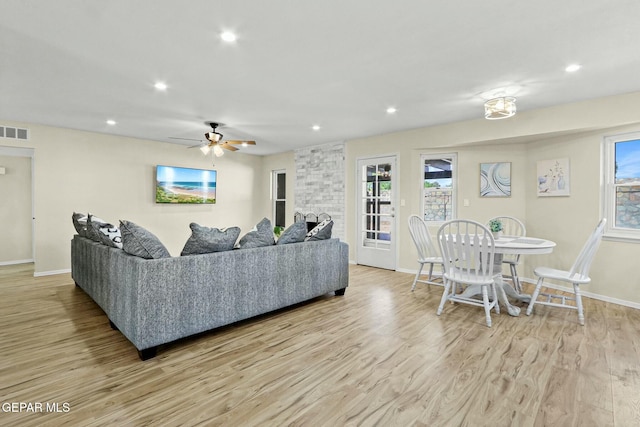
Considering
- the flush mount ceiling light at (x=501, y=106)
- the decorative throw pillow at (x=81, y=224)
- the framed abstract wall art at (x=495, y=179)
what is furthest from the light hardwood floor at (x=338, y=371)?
the flush mount ceiling light at (x=501, y=106)

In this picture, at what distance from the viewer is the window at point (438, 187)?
502 centimetres

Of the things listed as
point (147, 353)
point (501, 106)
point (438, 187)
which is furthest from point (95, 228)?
point (438, 187)

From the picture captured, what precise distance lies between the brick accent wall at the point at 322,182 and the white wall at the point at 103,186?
1.68 meters

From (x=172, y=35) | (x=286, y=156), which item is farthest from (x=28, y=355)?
(x=286, y=156)

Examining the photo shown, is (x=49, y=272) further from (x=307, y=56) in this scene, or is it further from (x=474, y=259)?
(x=474, y=259)

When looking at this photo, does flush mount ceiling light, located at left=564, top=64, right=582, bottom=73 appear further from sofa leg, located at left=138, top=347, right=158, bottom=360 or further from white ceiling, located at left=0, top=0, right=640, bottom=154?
sofa leg, located at left=138, top=347, right=158, bottom=360

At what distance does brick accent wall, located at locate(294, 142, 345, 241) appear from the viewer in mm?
6188

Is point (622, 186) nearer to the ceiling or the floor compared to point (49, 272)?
nearer to the ceiling

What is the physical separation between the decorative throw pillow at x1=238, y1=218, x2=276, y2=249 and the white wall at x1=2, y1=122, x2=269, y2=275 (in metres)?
3.91

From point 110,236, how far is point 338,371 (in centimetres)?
241

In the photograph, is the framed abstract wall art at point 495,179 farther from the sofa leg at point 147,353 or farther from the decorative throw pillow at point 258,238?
the sofa leg at point 147,353

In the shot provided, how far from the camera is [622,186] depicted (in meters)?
3.66

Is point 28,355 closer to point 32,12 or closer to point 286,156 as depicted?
point 32,12

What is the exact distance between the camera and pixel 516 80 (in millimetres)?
3102
